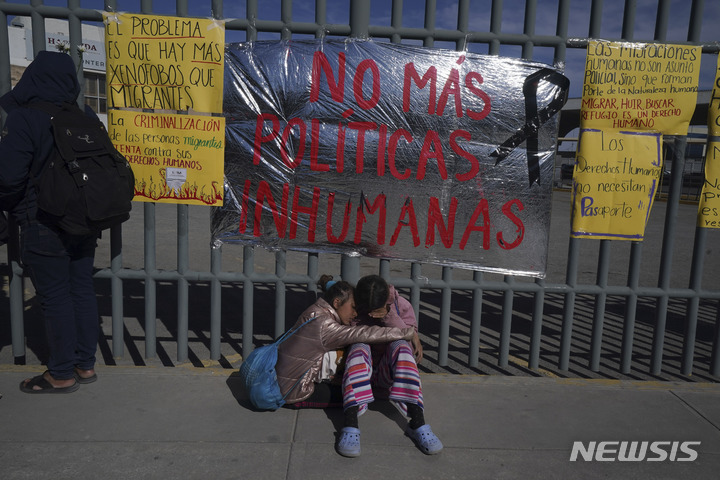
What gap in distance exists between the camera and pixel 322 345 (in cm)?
320

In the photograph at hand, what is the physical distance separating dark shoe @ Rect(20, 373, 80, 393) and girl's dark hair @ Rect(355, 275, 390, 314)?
1.76 meters

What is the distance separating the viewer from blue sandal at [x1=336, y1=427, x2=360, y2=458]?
2.82 m

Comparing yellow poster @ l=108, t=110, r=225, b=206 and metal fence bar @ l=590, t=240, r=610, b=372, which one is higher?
yellow poster @ l=108, t=110, r=225, b=206

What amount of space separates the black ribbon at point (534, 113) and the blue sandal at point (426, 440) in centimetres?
175

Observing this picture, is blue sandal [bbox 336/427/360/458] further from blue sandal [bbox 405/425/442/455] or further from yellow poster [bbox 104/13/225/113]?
yellow poster [bbox 104/13/225/113]

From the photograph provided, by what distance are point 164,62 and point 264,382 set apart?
2.10m

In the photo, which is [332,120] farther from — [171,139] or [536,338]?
[536,338]

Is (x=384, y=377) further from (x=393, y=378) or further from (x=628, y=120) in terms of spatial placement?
(x=628, y=120)

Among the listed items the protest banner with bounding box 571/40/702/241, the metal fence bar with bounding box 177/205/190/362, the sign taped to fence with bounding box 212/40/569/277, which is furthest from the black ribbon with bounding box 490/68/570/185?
the metal fence bar with bounding box 177/205/190/362

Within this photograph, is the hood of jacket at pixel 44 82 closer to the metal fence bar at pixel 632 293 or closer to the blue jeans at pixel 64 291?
the blue jeans at pixel 64 291

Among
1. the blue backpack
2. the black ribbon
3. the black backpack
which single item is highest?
the black ribbon

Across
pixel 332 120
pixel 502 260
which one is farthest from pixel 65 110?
pixel 502 260

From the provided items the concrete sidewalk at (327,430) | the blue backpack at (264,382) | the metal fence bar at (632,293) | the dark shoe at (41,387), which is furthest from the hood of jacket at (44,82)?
the metal fence bar at (632,293)

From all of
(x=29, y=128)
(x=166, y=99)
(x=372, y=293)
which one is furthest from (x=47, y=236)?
(x=372, y=293)
